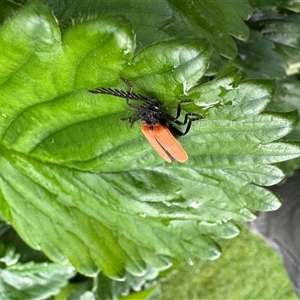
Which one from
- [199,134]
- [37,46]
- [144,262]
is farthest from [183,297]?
[37,46]

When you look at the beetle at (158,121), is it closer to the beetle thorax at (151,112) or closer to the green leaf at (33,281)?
the beetle thorax at (151,112)

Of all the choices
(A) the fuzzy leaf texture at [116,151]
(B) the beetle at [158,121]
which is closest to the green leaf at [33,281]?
(A) the fuzzy leaf texture at [116,151]

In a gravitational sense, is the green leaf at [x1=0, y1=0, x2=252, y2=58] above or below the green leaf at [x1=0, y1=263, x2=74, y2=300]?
above

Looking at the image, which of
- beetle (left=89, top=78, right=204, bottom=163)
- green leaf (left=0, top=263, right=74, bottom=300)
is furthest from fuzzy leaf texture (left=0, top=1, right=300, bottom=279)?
green leaf (left=0, top=263, right=74, bottom=300)

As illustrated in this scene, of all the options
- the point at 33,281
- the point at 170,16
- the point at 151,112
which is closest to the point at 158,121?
the point at 151,112

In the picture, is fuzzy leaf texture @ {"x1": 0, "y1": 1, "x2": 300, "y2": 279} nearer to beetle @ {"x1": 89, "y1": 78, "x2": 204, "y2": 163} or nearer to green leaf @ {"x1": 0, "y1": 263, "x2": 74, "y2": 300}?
beetle @ {"x1": 89, "y1": 78, "x2": 204, "y2": 163}
